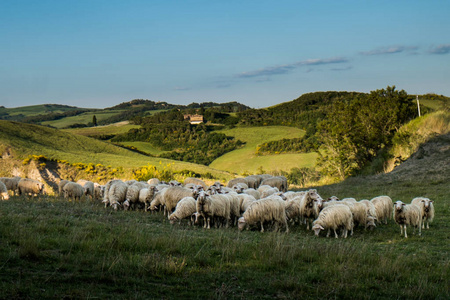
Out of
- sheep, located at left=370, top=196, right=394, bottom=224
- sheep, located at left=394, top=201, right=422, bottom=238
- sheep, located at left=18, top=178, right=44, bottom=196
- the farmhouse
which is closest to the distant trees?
sheep, located at left=370, top=196, right=394, bottom=224

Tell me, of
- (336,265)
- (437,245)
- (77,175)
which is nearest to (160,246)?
(336,265)

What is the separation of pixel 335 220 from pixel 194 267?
617 cm

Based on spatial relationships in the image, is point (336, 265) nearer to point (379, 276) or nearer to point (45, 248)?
point (379, 276)

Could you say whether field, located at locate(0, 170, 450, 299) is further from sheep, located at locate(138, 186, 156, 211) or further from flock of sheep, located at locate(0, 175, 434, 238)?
sheep, located at locate(138, 186, 156, 211)

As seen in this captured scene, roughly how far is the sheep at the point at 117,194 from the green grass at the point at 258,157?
34922 millimetres

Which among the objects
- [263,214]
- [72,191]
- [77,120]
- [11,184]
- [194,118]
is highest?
[77,120]

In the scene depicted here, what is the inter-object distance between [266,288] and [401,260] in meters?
3.64

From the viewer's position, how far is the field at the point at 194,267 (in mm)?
6492

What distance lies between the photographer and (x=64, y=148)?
50.0 metres

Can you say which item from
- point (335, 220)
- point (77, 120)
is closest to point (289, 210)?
point (335, 220)

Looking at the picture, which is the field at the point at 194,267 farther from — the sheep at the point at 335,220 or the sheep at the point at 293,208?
the sheep at the point at 293,208

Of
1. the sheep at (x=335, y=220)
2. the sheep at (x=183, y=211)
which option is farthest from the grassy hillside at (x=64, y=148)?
the sheep at (x=335, y=220)

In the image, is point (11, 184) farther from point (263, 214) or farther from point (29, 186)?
point (263, 214)

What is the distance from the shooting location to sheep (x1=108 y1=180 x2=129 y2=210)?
18.1 metres
